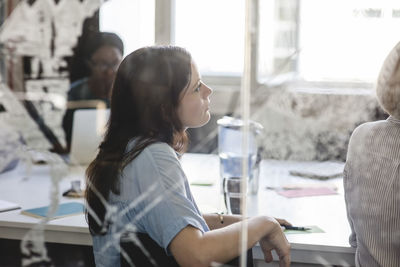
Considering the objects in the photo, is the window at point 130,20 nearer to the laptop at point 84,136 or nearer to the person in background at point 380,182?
the laptop at point 84,136

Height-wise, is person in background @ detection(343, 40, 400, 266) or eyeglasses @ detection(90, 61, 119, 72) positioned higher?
eyeglasses @ detection(90, 61, 119, 72)

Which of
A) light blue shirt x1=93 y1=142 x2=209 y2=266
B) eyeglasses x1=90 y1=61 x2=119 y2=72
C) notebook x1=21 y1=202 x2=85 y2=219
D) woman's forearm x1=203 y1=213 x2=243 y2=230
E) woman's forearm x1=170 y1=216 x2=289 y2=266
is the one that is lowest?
notebook x1=21 y1=202 x2=85 y2=219

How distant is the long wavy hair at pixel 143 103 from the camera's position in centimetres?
92

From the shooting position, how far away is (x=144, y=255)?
907 millimetres

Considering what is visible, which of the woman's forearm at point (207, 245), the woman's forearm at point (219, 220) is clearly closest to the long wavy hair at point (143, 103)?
the woman's forearm at point (207, 245)

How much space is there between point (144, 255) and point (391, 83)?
23.3 inches

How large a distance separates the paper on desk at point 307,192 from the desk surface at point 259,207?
0.03m

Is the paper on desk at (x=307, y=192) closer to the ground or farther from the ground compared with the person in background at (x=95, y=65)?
closer to the ground

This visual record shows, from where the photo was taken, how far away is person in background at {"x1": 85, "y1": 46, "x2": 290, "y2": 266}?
0.85 metres

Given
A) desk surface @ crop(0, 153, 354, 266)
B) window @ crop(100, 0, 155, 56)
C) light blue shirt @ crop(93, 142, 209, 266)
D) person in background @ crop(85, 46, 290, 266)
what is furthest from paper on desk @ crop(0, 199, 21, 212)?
window @ crop(100, 0, 155, 56)

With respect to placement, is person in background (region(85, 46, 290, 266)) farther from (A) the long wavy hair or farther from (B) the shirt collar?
(B) the shirt collar

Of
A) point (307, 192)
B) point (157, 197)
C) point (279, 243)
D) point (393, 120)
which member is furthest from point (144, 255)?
point (307, 192)

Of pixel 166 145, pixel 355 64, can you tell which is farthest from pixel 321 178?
pixel 166 145

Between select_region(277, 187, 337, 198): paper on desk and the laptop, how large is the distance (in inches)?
25.3
